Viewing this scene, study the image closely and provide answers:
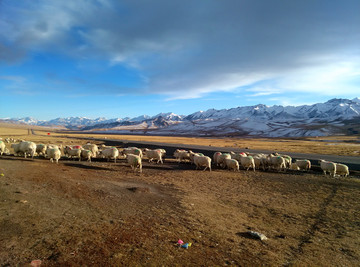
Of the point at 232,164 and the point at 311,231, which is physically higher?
the point at 311,231

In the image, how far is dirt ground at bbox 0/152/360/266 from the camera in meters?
5.62

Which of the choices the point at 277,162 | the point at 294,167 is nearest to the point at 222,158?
the point at 277,162

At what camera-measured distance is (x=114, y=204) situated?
948 centimetres

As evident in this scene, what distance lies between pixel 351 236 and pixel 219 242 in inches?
224

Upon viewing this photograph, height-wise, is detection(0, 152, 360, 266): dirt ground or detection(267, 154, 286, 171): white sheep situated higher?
detection(0, 152, 360, 266): dirt ground

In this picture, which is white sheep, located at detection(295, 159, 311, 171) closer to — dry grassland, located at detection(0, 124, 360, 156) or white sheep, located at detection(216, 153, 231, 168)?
white sheep, located at detection(216, 153, 231, 168)

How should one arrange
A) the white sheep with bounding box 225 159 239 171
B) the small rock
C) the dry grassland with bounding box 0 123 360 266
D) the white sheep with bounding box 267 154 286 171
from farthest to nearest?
the white sheep with bounding box 267 154 286 171, the white sheep with bounding box 225 159 239 171, the small rock, the dry grassland with bounding box 0 123 360 266

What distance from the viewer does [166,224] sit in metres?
7.69

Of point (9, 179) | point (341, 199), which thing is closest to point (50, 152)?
point (9, 179)

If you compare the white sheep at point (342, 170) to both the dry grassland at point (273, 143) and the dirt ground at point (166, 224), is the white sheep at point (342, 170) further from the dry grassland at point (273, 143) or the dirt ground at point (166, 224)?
the dry grassland at point (273, 143)

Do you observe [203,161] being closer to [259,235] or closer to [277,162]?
[277,162]

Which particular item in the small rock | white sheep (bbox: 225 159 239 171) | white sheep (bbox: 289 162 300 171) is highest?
the small rock

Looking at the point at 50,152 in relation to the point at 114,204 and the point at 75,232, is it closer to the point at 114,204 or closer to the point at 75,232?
the point at 114,204

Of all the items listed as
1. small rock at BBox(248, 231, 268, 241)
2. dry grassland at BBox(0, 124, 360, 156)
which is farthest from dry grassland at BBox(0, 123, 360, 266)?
dry grassland at BBox(0, 124, 360, 156)
